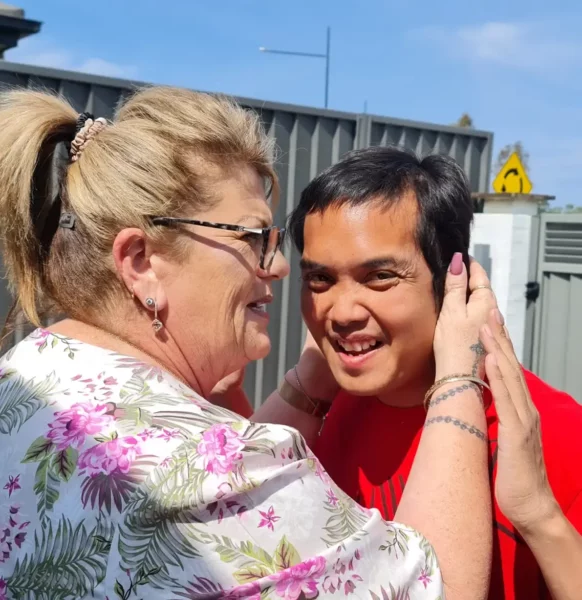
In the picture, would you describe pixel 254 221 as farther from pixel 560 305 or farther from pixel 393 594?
pixel 560 305

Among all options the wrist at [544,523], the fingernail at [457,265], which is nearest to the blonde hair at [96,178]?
the fingernail at [457,265]

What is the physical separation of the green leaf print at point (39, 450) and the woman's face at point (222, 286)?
399 millimetres

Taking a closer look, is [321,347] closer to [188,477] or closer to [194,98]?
[194,98]

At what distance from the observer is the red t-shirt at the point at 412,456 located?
1701 mm

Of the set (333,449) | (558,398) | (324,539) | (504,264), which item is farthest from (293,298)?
(324,539)

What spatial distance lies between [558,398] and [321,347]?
602mm

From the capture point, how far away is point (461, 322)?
1.85m

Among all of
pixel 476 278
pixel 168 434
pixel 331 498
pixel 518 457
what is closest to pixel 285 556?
pixel 331 498

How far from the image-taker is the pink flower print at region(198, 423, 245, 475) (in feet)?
4.22

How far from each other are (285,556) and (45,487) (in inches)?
16.4

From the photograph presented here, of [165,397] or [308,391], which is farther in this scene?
[308,391]

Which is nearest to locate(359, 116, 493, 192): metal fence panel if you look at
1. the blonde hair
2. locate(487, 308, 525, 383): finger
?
locate(487, 308, 525, 383): finger

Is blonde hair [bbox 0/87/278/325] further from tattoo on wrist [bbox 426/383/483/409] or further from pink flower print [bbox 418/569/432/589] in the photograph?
pink flower print [bbox 418/569/432/589]

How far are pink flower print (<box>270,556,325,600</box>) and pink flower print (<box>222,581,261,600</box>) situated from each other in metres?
0.03
